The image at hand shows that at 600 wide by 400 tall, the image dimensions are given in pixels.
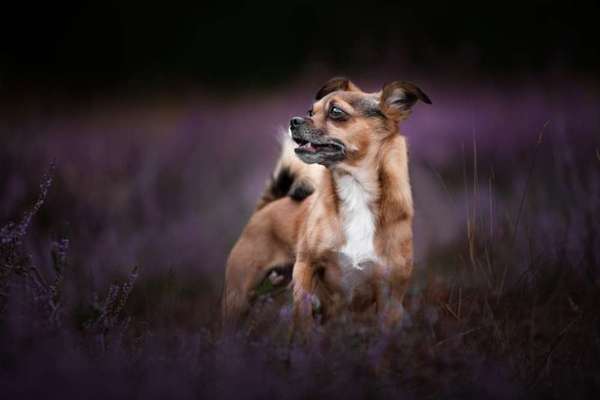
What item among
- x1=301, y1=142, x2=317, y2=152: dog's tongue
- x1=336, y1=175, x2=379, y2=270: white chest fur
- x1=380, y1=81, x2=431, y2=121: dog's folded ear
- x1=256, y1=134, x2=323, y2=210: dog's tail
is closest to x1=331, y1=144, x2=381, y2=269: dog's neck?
x1=336, y1=175, x2=379, y2=270: white chest fur

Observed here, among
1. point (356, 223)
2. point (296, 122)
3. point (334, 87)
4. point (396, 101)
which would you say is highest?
point (334, 87)

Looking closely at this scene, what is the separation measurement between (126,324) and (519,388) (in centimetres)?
154

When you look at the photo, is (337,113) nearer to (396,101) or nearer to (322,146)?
(322,146)

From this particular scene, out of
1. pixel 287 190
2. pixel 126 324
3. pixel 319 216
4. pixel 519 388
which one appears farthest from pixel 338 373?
pixel 287 190

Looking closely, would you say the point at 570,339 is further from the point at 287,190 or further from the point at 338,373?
the point at 287,190

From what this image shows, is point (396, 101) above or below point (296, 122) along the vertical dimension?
above

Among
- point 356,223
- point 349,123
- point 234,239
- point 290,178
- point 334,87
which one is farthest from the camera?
point 234,239

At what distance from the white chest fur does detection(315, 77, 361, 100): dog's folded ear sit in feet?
2.46

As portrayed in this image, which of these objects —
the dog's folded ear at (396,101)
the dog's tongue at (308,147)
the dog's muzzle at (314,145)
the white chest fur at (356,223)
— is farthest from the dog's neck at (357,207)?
the dog's folded ear at (396,101)

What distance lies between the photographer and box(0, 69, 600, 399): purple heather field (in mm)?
2352

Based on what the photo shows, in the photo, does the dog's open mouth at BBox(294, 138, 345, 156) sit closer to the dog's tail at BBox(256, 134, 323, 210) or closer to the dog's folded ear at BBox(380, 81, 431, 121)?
the dog's folded ear at BBox(380, 81, 431, 121)

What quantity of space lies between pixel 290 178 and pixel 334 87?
76 cm

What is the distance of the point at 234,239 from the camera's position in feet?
22.1

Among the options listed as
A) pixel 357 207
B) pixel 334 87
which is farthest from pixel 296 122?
pixel 334 87
